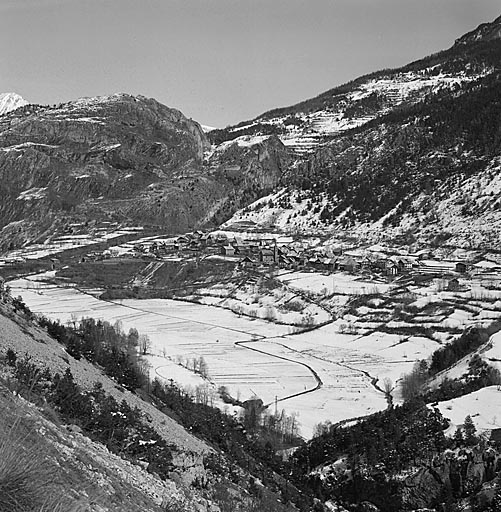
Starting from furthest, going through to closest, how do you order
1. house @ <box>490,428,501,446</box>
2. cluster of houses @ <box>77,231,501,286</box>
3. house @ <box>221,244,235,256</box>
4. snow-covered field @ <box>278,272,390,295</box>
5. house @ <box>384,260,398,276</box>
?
1. house @ <box>221,244,235,256</box>
2. cluster of houses @ <box>77,231,501,286</box>
3. house @ <box>384,260,398,276</box>
4. snow-covered field @ <box>278,272,390,295</box>
5. house @ <box>490,428,501,446</box>

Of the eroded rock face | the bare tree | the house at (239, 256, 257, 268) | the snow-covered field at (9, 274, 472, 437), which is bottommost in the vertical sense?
the snow-covered field at (9, 274, 472, 437)

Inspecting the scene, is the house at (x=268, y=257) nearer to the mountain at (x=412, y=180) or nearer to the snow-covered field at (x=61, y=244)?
the mountain at (x=412, y=180)

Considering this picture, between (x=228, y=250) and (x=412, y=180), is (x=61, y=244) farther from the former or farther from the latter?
(x=412, y=180)

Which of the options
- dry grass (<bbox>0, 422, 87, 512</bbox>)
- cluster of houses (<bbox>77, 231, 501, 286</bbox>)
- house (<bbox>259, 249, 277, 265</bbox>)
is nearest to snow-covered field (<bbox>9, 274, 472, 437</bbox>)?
cluster of houses (<bbox>77, 231, 501, 286</bbox>)

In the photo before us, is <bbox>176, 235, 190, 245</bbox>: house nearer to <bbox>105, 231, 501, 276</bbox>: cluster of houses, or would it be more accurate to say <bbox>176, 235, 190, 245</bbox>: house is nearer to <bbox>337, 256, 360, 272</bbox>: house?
<bbox>105, 231, 501, 276</bbox>: cluster of houses

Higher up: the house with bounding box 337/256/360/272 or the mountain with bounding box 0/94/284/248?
the mountain with bounding box 0/94/284/248

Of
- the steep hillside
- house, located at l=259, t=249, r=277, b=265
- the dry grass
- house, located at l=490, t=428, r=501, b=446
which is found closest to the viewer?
the dry grass

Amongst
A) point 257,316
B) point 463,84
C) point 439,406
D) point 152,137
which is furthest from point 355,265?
point 152,137

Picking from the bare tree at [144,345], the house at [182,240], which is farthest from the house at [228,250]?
the bare tree at [144,345]

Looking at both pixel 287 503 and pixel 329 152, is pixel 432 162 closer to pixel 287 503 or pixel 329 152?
pixel 329 152
